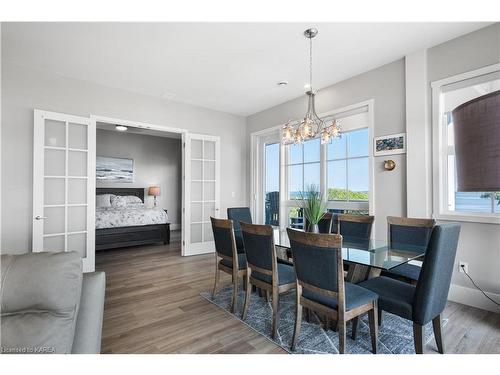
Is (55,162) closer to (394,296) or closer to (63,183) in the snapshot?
(63,183)

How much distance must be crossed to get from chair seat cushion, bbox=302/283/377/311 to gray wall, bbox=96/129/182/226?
22.0 ft

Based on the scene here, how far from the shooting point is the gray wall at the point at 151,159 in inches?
282

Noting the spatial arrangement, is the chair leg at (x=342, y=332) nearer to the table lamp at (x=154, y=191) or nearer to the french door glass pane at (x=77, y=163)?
the french door glass pane at (x=77, y=163)

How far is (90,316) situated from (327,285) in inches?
52.1

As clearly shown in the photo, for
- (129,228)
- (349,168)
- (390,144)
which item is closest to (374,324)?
(390,144)

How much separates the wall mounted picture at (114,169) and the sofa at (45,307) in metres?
6.56

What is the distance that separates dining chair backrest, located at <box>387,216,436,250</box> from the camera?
2379 millimetres

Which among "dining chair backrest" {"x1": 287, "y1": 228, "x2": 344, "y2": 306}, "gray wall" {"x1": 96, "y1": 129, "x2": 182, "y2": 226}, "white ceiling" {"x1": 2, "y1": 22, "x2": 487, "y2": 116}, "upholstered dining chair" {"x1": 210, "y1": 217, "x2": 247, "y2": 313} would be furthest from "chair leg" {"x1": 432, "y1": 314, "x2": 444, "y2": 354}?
"gray wall" {"x1": 96, "y1": 129, "x2": 182, "y2": 226}

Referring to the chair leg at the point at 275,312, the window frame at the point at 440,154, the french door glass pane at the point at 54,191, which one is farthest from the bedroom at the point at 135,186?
the window frame at the point at 440,154

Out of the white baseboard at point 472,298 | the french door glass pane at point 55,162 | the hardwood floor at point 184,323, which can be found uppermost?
the french door glass pane at point 55,162

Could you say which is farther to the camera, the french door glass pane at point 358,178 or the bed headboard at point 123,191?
the bed headboard at point 123,191

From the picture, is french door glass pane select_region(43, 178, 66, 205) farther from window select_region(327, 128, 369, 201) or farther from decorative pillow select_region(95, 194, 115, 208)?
window select_region(327, 128, 369, 201)
